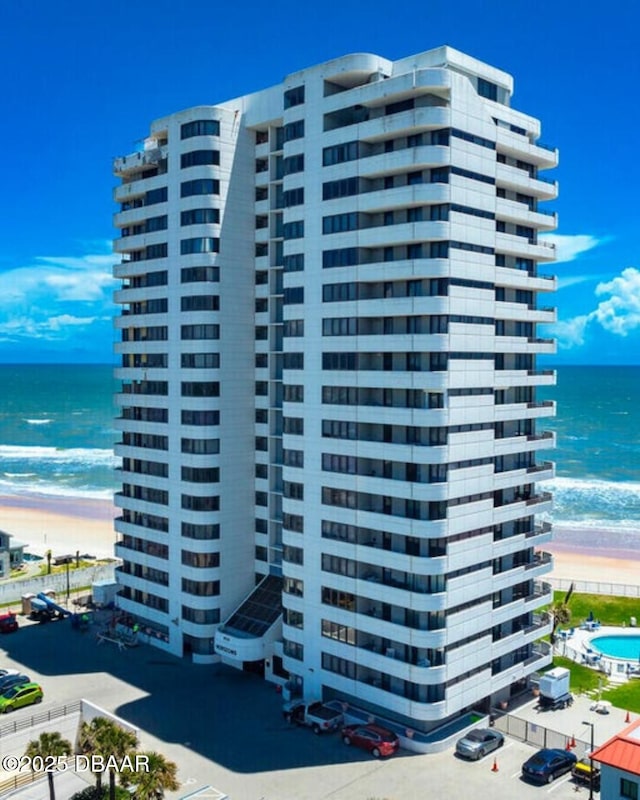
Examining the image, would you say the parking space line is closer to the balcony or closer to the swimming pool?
the swimming pool

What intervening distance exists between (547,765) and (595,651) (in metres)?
25.1

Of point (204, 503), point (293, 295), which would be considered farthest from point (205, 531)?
point (293, 295)

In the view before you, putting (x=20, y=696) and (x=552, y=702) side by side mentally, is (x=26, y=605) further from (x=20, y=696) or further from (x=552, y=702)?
(x=552, y=702)

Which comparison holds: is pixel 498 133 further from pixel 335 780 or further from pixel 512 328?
pixel 335 780

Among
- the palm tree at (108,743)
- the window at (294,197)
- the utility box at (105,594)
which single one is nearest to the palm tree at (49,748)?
the palm tree at (108,743)

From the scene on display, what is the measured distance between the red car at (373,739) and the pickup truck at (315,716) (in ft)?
4.82

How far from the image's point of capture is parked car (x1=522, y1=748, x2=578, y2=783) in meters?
46.9

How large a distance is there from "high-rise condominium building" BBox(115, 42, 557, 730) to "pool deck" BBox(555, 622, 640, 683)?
8618 millimetres

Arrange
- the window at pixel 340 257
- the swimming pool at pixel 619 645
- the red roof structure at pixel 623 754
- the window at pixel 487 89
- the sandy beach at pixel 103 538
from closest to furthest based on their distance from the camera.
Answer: the red roof structure at pixel 623 754
the window at pixel 340 257
the window at pixel 487 89
the swimming pool at pixel 619 645
the sandy beach at pixel 103 538

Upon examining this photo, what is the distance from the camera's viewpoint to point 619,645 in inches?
2908

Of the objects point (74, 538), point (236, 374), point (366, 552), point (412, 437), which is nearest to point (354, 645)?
point (366, 552)

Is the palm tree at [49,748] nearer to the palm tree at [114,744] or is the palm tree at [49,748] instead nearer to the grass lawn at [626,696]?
the palm tree at [114,744]

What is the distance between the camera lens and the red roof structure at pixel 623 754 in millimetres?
38875

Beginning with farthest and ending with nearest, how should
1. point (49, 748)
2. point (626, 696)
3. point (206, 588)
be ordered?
point (206, 588)
point (626, 696)
point (49, 748)
